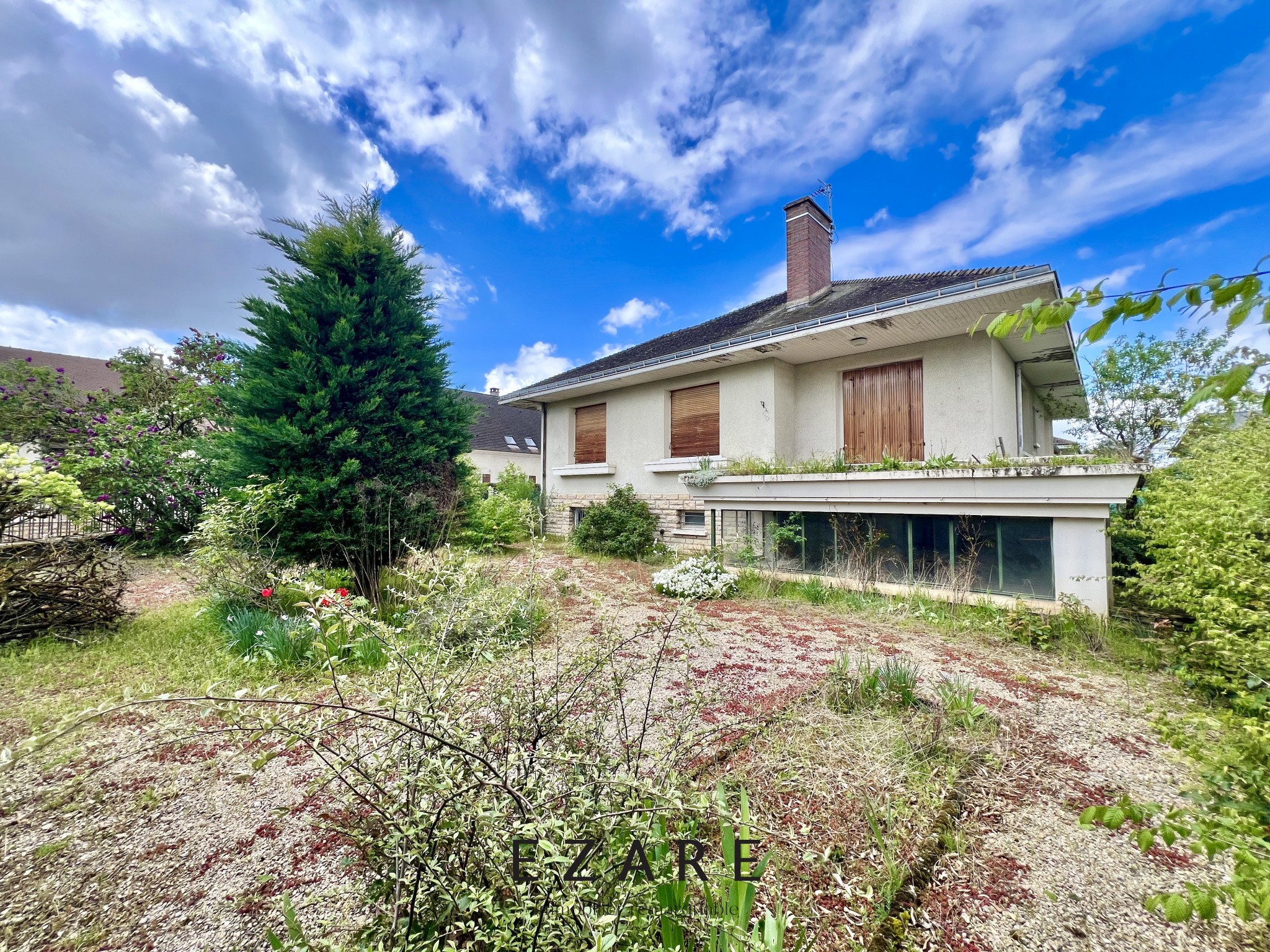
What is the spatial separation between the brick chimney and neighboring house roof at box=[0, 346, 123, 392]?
2732 cm

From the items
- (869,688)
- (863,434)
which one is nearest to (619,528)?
(863,434)

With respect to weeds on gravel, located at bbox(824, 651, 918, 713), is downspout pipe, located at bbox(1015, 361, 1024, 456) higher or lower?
higher

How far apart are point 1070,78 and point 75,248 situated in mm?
16410

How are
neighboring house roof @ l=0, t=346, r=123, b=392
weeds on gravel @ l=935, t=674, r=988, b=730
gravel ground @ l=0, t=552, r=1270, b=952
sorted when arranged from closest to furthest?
gravel ground @ l=0, t=552, r=1270, b=952 < weeds on gravel @ l=935, t=674, r=988, b=730 < neighboring house roof @ l=0, t=346, r=123, b=392

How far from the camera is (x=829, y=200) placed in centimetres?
1028

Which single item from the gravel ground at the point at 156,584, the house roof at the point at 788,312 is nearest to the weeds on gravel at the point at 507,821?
the gravel ground at the point at 156,584

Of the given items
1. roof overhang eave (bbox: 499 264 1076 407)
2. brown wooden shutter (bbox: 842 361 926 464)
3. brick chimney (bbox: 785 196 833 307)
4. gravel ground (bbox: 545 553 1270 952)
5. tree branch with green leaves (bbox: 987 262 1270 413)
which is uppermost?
brick chimney (bbox: 785 196 833 307)

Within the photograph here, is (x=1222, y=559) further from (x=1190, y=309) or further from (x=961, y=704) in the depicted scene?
(x=1190, y=309)

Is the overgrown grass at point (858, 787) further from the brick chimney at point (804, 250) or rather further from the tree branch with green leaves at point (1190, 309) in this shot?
the brick chimney at point (804, 250)

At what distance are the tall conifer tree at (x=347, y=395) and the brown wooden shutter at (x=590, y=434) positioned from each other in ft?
19.8

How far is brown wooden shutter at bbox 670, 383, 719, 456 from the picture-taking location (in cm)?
996

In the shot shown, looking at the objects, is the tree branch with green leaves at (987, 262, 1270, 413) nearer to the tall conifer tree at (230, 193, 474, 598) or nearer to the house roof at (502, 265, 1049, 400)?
the tall conifer tree at (230, 193, 474, 598)

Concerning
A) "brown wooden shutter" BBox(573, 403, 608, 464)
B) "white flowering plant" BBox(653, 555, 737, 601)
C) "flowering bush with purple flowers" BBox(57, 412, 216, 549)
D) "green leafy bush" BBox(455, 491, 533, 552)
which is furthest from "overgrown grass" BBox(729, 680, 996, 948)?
"flowering bush with purple flowers" BBox(57, 412, 216, 549)

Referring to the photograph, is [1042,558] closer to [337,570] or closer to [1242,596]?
[1242,596]
